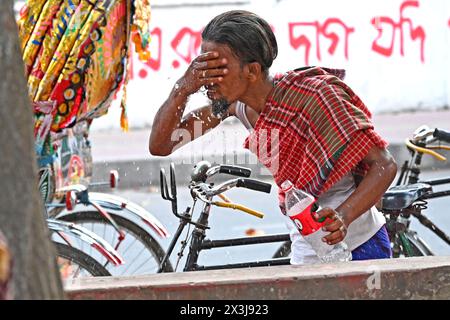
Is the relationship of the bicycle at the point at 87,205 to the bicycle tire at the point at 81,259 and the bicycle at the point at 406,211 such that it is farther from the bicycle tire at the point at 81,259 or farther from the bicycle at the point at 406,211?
the bicycle at the point at 406,211

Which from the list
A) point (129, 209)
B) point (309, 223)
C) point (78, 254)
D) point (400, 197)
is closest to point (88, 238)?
point (78, 254)

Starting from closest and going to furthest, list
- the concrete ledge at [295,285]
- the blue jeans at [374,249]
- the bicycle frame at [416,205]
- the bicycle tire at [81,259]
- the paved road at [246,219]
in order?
the concrete ledge at [295,285], the blue jeans at [374,249], the bicycle frame at [416,205], the bicycle tire at [81,259], the paved road at [246,219]

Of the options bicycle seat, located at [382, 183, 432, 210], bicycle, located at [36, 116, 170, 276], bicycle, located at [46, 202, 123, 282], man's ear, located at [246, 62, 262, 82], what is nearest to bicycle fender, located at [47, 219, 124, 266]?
bicycle, located at [46, 202, 123, 282]

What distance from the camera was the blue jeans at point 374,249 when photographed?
11.6 ft

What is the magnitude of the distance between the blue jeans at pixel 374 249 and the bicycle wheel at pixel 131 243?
77.4 inches

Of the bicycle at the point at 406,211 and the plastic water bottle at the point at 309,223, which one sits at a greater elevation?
the plastic water bottle at the point at 309,223

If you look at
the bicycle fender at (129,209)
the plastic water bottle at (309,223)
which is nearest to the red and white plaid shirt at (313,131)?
the plastic water bottle at (309,223)

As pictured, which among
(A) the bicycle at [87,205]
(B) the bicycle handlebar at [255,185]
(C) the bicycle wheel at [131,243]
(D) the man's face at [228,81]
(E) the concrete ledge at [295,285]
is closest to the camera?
(E) the concrete ledge at [295,285]

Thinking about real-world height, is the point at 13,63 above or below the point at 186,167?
above

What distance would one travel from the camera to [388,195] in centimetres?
462

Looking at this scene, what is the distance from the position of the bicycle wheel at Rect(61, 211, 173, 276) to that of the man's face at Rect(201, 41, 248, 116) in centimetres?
204

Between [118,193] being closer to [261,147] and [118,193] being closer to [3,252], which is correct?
[261,147]

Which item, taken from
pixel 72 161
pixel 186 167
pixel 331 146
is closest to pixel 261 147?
pixel 331 146

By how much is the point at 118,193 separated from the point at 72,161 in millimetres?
4835
